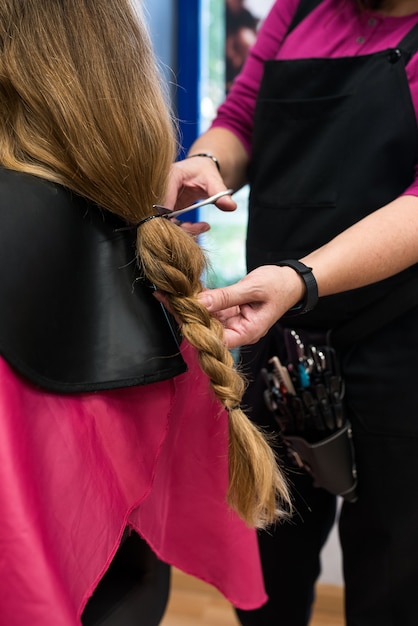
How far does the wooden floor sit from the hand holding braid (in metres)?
1.30

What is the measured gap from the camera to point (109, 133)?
82 cm


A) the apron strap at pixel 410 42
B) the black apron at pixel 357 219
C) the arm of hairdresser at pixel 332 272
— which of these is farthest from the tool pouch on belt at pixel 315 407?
the apron strap at pixel 410 42

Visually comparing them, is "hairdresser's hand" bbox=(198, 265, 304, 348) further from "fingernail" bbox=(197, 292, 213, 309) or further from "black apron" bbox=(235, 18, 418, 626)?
"black apron" bbox=(235, 18, 418, 626)

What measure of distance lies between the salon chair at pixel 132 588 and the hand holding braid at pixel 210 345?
7.6 inches

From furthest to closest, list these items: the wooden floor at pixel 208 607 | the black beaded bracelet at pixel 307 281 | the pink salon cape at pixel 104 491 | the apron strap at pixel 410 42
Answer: the wooden floor at pixel 208 607 → the apron strap at pixel 410 42 → the black beaded bracelet at pixel 307 281 → the pink salon cape at pixel 104 491

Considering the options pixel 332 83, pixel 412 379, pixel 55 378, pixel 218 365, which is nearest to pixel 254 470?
pixel 218 365

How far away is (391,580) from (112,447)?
613mm

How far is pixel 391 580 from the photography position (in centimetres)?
117

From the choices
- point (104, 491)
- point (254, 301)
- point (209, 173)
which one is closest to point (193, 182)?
point (209, 173)

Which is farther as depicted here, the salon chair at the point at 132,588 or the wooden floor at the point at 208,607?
the wooden floor at the point at 208,607

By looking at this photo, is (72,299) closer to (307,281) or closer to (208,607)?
(307,281)

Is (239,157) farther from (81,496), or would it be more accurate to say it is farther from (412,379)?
(81,496)

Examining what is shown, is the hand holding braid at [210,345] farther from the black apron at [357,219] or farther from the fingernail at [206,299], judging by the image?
the black apron at [357,219]

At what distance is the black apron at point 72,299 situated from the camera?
74 cm
